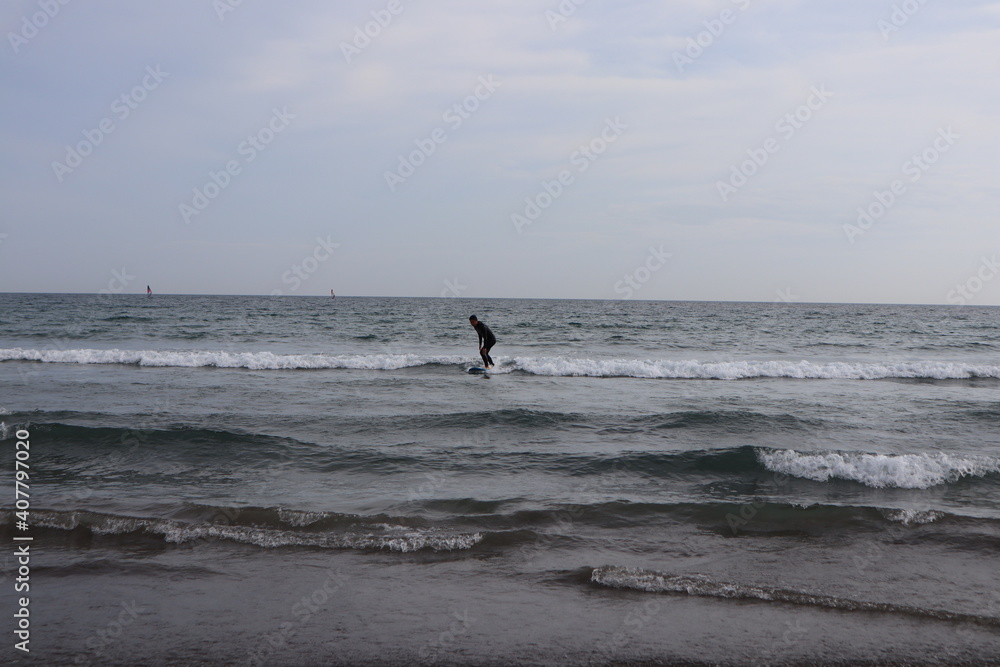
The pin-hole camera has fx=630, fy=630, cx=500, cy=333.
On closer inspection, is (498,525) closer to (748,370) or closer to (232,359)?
(748,370)

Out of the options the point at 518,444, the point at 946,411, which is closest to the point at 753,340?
the point at 946,411

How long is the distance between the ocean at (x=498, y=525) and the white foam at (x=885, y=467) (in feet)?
0.14

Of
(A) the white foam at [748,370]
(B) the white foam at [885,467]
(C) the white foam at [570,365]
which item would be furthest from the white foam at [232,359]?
(B) the white foam at [885,467]

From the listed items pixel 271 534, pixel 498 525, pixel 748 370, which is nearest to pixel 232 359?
pixel 271 534

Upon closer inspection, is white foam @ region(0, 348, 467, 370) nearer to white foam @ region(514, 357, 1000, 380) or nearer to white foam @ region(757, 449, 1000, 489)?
white foam @ region(514, 357, 1000, 380)

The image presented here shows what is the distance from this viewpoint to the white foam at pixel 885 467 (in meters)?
8.62

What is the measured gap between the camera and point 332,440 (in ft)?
35.5

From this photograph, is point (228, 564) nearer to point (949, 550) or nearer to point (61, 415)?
point (949, 550)

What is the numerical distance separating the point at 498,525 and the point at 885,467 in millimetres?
5784

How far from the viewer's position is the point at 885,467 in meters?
8.86

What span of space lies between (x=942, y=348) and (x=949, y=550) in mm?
27493

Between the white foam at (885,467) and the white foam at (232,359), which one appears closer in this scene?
the white foam at (885,467)

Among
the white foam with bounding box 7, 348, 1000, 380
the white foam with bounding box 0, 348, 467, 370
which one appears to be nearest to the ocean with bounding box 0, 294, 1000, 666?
the white foam with bounding box 7, 348, 1000, 380

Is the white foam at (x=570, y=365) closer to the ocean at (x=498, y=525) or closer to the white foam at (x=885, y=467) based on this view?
the ocean at (x=498, y=525)
